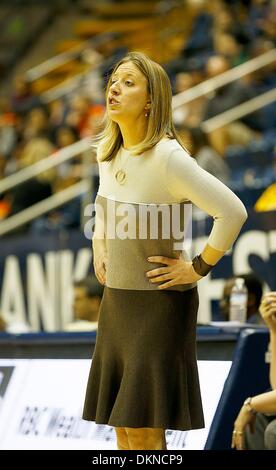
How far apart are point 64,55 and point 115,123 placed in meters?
13.5

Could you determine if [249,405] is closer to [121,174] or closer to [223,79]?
[121,174]

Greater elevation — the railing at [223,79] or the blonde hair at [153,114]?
the railing at [223,79]

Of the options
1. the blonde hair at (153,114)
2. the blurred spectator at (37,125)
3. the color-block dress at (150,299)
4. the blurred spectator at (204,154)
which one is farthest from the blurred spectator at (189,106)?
the color-block dress at (150,299)

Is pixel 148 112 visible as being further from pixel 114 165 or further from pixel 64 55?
pixel 64 55

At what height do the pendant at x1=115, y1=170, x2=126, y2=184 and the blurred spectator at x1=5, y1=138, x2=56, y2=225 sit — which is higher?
the blurred spectator at x1=5, y1=138, x2=56, y2=225

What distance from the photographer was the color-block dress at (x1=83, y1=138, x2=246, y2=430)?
3324mm

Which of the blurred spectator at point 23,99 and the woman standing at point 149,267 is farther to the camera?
the blurred spectator at point 23,99

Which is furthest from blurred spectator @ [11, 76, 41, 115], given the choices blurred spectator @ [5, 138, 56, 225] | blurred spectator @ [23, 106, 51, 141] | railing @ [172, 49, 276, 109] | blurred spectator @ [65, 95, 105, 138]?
railing @ [172, 49, 276, 109]

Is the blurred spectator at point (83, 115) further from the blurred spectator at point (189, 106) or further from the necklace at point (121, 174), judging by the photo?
the necklace at point (121, 174)

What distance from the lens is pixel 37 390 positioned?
5.43 metres

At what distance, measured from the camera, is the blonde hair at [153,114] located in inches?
134

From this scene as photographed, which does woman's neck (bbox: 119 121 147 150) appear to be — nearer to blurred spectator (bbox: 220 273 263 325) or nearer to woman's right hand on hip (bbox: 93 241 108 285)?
woman's right hand on hip (bbox: 93 241 108 285)

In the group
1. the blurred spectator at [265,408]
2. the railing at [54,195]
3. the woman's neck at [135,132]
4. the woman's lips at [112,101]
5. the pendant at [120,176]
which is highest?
the railing at [54,195]

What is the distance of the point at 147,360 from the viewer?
A: 333 centimetres
